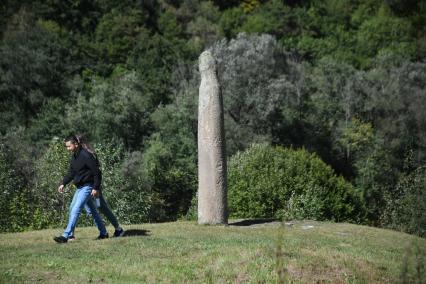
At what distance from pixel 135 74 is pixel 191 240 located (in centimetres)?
4825

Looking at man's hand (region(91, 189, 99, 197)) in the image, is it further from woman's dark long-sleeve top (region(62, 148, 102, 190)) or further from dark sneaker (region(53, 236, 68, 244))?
dark sneaker (region(53, 236, 68, 244))

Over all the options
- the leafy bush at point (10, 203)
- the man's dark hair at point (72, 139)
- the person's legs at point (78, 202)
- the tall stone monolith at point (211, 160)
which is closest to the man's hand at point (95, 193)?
the person's legs at point (78, 202)

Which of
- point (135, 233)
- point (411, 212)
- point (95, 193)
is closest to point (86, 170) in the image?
point (95, 193)

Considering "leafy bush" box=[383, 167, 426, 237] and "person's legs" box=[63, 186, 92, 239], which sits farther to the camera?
"leafy bush" box=[383, 167, 426, 237]

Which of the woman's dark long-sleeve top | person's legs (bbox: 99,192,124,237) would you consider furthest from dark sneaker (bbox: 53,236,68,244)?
the woman's dark long-sleeve top

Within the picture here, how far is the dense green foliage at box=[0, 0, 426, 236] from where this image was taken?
48506mm

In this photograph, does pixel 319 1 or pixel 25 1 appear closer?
pixel 25 1

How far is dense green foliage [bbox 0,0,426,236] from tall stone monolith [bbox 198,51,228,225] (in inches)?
781

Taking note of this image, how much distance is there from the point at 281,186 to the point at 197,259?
89.9 feet

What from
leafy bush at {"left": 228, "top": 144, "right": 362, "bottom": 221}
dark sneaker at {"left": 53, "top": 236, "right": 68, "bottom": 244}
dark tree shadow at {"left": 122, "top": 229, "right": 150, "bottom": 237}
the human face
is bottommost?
leafy bush at {"left": 228, "top": 144, "right": 362, "bottom": 221}

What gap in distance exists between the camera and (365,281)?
13164 millimetres

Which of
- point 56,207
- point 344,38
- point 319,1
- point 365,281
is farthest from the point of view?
point 319,1

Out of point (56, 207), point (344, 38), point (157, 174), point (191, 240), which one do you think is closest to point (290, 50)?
point (344, 38)

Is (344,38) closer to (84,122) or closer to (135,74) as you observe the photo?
(135,74)
